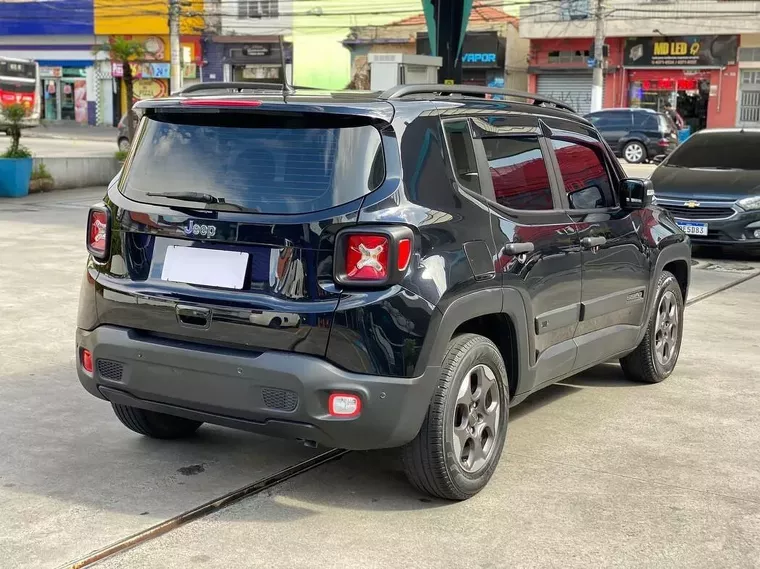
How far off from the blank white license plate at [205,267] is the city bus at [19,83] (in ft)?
116

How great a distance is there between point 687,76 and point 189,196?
3902 cm

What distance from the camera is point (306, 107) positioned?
3924mm

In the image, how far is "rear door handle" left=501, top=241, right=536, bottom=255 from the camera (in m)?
4.39

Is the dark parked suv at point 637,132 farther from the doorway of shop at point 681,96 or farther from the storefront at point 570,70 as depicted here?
the storefront at point 570,70

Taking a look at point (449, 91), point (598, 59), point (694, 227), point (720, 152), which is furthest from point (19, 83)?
point (449, 91)

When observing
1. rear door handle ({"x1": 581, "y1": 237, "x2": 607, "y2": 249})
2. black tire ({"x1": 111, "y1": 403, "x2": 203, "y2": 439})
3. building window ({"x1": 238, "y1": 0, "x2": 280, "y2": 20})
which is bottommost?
black tire ({"x1": 111, "y1": 403, "x2": 203, "y2": 439})

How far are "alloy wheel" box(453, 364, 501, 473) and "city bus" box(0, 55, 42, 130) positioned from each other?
1403 inches

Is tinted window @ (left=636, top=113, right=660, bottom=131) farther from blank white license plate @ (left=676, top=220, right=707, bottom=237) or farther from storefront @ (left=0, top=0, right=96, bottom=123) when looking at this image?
storefront @ (left=0, top=0, right=96, bottom=123)

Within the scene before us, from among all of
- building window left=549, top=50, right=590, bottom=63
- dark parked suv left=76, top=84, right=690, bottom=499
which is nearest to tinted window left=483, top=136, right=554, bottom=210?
dark parked suv left=76, top=84, right=690, bottom=499

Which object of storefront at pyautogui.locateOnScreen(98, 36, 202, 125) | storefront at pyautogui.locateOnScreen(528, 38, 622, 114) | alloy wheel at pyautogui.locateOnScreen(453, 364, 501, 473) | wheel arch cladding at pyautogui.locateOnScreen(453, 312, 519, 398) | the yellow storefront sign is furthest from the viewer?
storefront at pyautogui.locateOnScreen(98, 36, 202, 125)

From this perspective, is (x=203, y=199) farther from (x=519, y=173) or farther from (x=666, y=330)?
(x=666, y=330)

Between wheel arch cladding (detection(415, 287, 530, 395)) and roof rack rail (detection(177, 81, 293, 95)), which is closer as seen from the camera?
wheel arch cladding (detection(415, 287, 530, 395))

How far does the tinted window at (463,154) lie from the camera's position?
423cm

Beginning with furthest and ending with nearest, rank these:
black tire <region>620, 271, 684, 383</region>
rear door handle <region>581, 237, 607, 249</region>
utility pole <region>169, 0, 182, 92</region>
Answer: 1. utility pole <region>169, 0, 182, 92</region>
2. black tire <region>620, 271, 684, 383</region>
3. rear door handle <region>581, 237, 607, 249</region>
